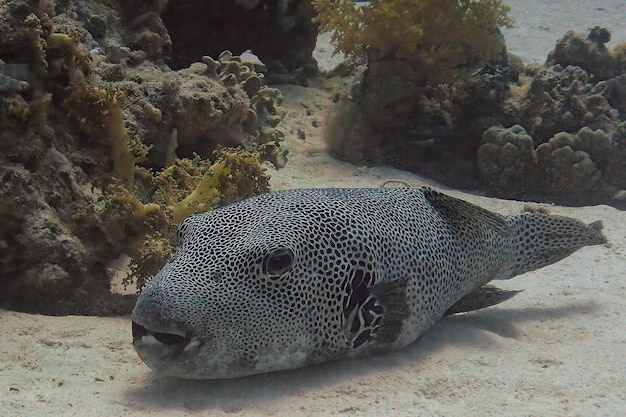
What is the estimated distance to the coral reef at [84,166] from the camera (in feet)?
10.6

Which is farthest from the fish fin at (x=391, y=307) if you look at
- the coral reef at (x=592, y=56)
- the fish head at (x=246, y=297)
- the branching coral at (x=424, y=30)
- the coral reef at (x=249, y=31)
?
the coral reef at (x=592, y=56)

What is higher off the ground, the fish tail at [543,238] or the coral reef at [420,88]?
the coral reef at [420,88]

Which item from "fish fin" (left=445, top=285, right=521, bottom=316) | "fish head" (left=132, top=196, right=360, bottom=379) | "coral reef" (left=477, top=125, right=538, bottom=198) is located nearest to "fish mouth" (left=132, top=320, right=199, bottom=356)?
"fish head" (left=132, top=196, right=360, bottom=379)

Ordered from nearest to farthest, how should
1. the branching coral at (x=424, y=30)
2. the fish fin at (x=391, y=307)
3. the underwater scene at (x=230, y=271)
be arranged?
1. the underwater scene at (x=230, y=271)
2. the fish fin at (x=391, y=307)
3. the branching coral at (x=424, y=30)

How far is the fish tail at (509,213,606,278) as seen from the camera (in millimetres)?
4133

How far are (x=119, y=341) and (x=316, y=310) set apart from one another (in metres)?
1.15

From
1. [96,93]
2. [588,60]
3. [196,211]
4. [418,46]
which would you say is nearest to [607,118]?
[588,60]

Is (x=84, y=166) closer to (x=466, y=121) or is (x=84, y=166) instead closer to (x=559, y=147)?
(x=466, y=121)

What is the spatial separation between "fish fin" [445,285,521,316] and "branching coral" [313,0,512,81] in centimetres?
491

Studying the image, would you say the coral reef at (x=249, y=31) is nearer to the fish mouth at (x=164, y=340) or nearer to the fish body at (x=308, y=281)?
the fish body at (x=308, y=281)

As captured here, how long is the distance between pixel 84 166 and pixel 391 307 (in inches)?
90.2

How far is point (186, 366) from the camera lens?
251 cm

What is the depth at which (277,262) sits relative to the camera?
2.71 m

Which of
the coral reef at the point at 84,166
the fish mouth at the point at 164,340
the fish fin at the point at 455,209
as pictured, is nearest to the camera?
the fish mouth at the point at 164,340
